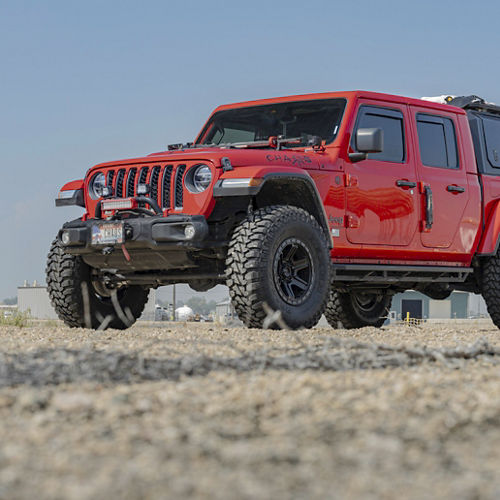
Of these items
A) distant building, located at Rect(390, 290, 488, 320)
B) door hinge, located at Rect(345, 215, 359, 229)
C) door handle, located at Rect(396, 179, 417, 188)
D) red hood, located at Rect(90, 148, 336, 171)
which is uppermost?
red hood, located at Rect(90, 148, 336, 171)

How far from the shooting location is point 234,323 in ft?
27.1

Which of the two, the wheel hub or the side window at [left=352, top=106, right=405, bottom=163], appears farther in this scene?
the side window at [left=352, top=106, right=405, bottom=163]

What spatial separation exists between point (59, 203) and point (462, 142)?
4.12 m

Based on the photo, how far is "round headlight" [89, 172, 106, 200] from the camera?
8.44 m

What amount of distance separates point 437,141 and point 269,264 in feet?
10.3

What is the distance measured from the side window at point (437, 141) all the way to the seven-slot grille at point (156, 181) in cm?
275

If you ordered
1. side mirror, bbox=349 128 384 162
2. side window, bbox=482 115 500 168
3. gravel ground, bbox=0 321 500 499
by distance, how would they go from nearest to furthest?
gravel ground, bbox=0 321 500 499
side mirror, bbox=349 128 384 162
side window, bbox=482 115 500 168

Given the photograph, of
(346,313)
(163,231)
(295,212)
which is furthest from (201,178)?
(346,313)

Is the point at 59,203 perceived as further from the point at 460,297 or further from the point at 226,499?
the point at 460,297

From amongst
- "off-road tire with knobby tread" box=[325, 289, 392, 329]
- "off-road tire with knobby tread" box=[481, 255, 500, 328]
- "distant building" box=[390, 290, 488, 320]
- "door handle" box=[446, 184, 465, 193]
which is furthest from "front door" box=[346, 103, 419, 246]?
"distant building" box=[390, 290, 488, 320]

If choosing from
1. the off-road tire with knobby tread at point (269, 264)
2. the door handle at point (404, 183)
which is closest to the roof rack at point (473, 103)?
the door handle at point (404, 183)

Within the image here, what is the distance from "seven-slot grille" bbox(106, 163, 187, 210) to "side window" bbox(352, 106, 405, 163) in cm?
195

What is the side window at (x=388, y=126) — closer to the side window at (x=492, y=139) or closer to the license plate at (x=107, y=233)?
the side window at (x=492, y=139)

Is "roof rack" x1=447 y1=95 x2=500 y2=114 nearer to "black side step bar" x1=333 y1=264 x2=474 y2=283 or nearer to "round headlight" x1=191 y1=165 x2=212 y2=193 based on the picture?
"black side step bar" x1=333 y1=264 x2=474 y2=283
